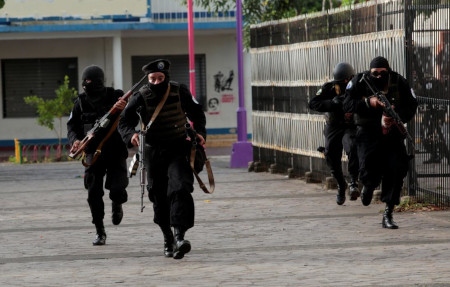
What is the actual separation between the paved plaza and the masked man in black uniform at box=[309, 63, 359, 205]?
0.41 meters

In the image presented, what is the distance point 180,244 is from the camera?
11734 millimetres

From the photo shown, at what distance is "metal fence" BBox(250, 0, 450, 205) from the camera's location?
1583cm

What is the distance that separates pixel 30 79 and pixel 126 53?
2.96 meters

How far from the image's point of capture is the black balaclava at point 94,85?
45.4ft

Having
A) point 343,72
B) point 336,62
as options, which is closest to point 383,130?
point 343,72

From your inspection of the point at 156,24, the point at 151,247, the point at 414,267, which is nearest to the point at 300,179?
the point at 151,247

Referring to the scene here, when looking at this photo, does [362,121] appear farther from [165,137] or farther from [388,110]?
[165,137]

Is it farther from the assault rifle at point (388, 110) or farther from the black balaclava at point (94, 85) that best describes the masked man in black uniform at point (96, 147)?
the assault rifle at point (388, 110)

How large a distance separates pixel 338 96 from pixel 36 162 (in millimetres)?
17147

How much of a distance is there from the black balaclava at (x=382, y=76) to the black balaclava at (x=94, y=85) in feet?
9.39

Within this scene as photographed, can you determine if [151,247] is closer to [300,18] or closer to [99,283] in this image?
[99,283]

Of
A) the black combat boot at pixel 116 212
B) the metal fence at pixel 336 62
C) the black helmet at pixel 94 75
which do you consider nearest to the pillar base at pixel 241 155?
the metal fence at pixel 336 62

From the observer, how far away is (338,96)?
16.4 m

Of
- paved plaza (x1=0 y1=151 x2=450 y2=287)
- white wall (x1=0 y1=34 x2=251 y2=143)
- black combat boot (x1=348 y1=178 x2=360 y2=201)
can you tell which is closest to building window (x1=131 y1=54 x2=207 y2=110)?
white wall (x1=0 y1=34 x2=251 y2=143)
